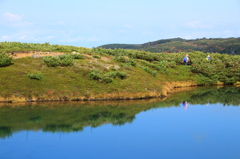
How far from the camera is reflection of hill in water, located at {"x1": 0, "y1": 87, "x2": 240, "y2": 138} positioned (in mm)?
28403

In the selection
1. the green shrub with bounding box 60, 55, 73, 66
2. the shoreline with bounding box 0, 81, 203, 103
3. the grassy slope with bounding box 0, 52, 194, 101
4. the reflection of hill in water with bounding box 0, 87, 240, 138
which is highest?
the green shrub with bounding box 60, 55, 73, 66

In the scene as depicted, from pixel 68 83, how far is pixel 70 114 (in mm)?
8566

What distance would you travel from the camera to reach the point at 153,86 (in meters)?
46.2

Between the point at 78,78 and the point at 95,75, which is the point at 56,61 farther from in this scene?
the point at 95,75

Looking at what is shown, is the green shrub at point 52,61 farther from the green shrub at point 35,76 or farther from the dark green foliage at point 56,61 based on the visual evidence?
the green shrub at point 35,76

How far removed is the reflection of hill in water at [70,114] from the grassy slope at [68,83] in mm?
1751

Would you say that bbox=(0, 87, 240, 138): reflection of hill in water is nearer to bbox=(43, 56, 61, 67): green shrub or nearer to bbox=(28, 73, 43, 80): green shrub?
bbox=(28, 73, 43, 80): green shrub

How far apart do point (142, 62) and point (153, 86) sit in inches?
623

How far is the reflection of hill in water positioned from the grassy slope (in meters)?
1.75

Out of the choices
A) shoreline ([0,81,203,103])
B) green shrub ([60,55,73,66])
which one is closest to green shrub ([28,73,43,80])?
shoreline ([0,81,203,103])

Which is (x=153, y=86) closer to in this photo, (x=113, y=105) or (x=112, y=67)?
(x=112, y=67)

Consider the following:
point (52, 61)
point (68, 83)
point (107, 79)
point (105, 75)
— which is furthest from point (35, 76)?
point (105, 75)

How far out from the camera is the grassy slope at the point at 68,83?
3816cm

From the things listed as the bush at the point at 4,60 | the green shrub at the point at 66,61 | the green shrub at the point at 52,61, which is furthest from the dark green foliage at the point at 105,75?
the bush at the point at 4,60
